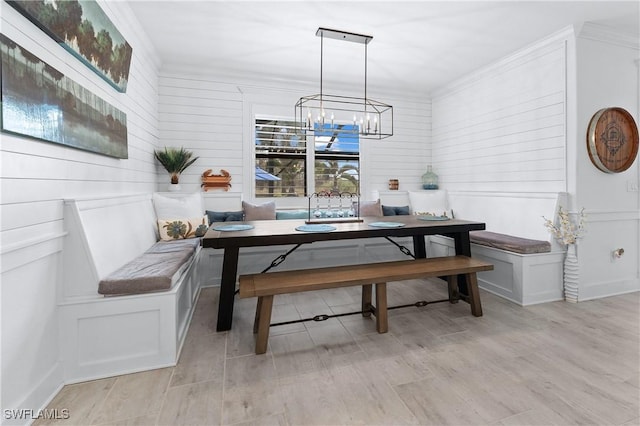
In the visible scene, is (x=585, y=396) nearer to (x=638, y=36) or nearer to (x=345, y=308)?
(x=345, y=308)

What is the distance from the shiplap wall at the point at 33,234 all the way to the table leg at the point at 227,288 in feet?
3.17

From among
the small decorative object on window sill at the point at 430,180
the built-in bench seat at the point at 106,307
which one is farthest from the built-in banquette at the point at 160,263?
the small decorative object on window sill at the point at 430,180

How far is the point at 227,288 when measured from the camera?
2422 mm

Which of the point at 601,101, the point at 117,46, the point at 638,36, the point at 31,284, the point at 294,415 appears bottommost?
the point at 294,415

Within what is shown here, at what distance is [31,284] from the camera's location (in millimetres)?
1526

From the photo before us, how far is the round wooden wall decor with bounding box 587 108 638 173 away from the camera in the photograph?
311 cm

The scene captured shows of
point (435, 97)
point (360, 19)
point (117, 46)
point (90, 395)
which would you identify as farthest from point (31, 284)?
point (435, 97)

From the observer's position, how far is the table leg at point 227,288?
94.3 inches

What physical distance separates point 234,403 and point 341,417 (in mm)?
543

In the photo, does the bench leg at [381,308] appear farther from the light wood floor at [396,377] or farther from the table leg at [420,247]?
the table leg at [420,247]

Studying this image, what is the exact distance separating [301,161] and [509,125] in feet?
9.00

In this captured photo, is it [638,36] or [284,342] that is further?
[638,36]

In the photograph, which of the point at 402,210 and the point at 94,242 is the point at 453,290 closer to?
the point at 402,210

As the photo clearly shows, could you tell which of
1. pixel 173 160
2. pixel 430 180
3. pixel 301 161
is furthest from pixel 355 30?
pixel 430 180
